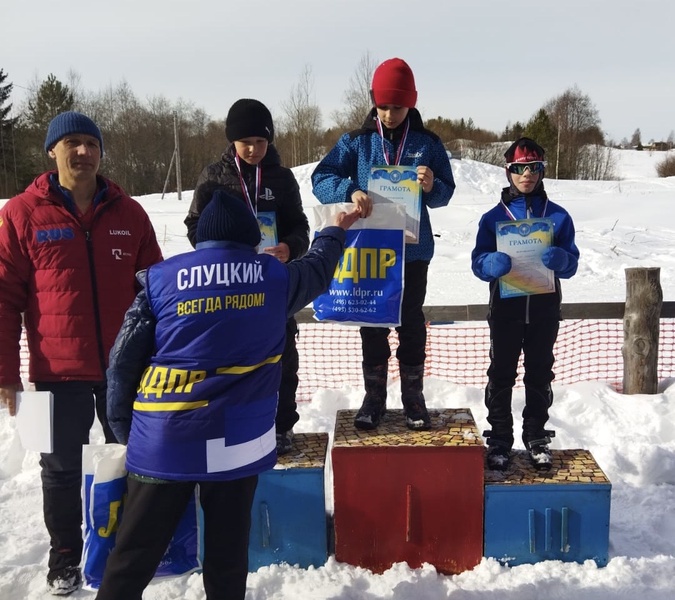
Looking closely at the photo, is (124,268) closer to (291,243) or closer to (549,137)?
(291,243)

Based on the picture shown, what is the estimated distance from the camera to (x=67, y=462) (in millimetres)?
3020

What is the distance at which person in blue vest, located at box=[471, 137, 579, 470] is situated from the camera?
335 centimetres

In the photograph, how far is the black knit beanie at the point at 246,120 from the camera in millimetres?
3111

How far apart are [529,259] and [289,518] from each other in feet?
6.27

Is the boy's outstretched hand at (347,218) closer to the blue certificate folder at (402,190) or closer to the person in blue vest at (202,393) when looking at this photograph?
the blue certificate folder at (402,190)

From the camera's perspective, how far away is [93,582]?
2463 millimetres

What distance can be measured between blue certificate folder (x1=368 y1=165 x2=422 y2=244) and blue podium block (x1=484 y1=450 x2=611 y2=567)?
4.72 feet

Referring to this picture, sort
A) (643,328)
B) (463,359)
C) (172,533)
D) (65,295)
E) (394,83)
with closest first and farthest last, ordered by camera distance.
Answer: (172,533) → (65,295) → (394,83) → (643,328) → (463,359)

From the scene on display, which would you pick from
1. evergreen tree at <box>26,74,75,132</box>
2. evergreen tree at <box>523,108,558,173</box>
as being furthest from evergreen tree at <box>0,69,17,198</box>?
evergreen tree at <box>523,108,558,173</box>

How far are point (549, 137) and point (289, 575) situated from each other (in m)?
45.0

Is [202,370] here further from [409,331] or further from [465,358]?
[465,358]

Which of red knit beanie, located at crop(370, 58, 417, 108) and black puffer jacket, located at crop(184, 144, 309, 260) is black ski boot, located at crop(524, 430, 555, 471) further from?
red knit beanie, located at crop(370, 58, 417, 108)

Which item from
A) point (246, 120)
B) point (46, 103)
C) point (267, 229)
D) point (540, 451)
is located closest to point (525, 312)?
point (540, 451)

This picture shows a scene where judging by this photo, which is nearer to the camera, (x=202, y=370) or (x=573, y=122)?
(x=202, y=370)
